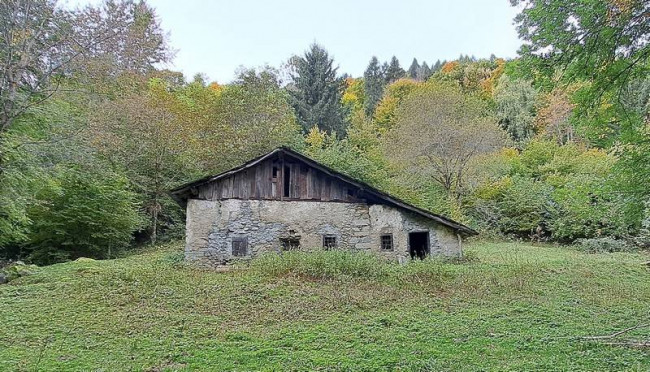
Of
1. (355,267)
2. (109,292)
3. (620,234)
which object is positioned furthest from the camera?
(620,234)

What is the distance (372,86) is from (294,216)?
125ft

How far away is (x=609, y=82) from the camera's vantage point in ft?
23.1

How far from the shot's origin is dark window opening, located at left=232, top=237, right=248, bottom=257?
15484 mm

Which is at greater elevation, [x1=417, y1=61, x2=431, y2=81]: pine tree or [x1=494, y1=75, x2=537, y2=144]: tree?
[x1=417, y1=61, x2=431, y2=81]: pine tree

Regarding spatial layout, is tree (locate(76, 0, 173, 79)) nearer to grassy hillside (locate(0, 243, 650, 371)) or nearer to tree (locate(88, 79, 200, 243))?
grassy hillside (locate(0, 243, 650, 371))

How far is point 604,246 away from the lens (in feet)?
69.5

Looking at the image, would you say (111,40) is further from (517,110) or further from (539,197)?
(517,110)

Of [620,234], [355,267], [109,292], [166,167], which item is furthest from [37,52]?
[620,234]

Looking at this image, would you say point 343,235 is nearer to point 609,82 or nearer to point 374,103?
point 609,82

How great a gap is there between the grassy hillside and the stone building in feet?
9.69

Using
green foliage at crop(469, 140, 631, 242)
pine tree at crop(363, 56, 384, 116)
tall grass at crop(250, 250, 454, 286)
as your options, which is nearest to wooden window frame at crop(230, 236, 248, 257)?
tall grass at crop(250, 250, 454, 286)

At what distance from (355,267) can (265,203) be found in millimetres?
5235

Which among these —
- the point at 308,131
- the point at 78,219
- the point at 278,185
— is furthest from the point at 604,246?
the point at 78,219

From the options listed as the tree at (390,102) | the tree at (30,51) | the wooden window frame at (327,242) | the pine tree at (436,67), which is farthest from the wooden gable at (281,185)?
the pine tree at (436,67)
